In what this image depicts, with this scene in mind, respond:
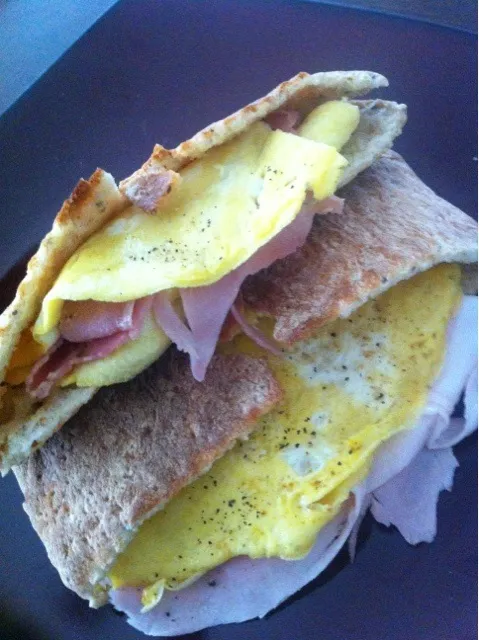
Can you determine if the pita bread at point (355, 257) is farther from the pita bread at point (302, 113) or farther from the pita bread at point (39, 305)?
the pita bread at point (39, 305)

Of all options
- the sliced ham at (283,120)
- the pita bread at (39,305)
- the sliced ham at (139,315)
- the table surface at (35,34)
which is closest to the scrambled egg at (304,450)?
the sliced ham at (139,315)

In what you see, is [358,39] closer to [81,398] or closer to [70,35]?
[70,35]

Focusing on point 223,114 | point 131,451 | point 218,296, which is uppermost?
point 218,296

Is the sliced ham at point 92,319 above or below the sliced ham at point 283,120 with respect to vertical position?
below

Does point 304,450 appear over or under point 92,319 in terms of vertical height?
under

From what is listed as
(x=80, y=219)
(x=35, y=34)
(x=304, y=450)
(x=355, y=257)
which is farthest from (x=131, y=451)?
(x=35, y=34)

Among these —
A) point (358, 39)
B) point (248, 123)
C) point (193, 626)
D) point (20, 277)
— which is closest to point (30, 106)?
point (20, 277)

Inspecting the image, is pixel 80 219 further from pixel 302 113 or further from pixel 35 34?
pixel 35 34
